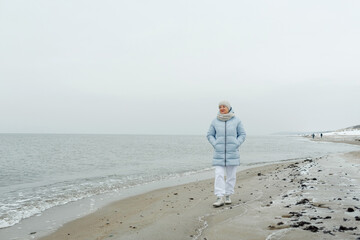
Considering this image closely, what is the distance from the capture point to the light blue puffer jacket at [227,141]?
268 inches

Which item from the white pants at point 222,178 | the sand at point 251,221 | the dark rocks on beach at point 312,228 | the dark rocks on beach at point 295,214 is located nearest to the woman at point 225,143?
the white pants at point 222,178

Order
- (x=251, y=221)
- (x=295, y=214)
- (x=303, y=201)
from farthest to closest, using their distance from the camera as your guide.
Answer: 1. (x=303, y=201)
2. (x=295, y=214)
3. (x=251, y=221)

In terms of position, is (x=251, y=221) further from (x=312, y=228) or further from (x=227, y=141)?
(x=227, y=141)

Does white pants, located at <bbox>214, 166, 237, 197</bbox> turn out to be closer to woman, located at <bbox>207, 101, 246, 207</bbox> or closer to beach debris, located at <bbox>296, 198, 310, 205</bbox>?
woman, located at <bbox>207, 101, 246, 207</bbox>

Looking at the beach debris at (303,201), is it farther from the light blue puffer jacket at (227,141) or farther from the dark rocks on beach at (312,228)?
the dark rocks on beach at (312,228)

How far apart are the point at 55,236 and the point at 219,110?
4614 millimetres

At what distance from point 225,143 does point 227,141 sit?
0.07m

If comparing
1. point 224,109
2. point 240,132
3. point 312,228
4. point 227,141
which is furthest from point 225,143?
point 312,228

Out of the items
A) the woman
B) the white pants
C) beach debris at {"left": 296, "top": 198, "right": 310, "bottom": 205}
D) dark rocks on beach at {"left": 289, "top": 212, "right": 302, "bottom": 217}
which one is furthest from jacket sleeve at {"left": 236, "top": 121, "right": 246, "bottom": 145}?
dark rocks on beach at {"left": 289, "top": 212, "right": 302, "bottom": 217}

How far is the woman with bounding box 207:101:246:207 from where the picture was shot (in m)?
6.82

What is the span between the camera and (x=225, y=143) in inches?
271

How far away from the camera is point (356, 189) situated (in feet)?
25.1

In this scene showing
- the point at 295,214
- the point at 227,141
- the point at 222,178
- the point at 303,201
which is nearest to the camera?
the point at 295,214

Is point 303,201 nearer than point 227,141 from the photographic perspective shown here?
Yes
